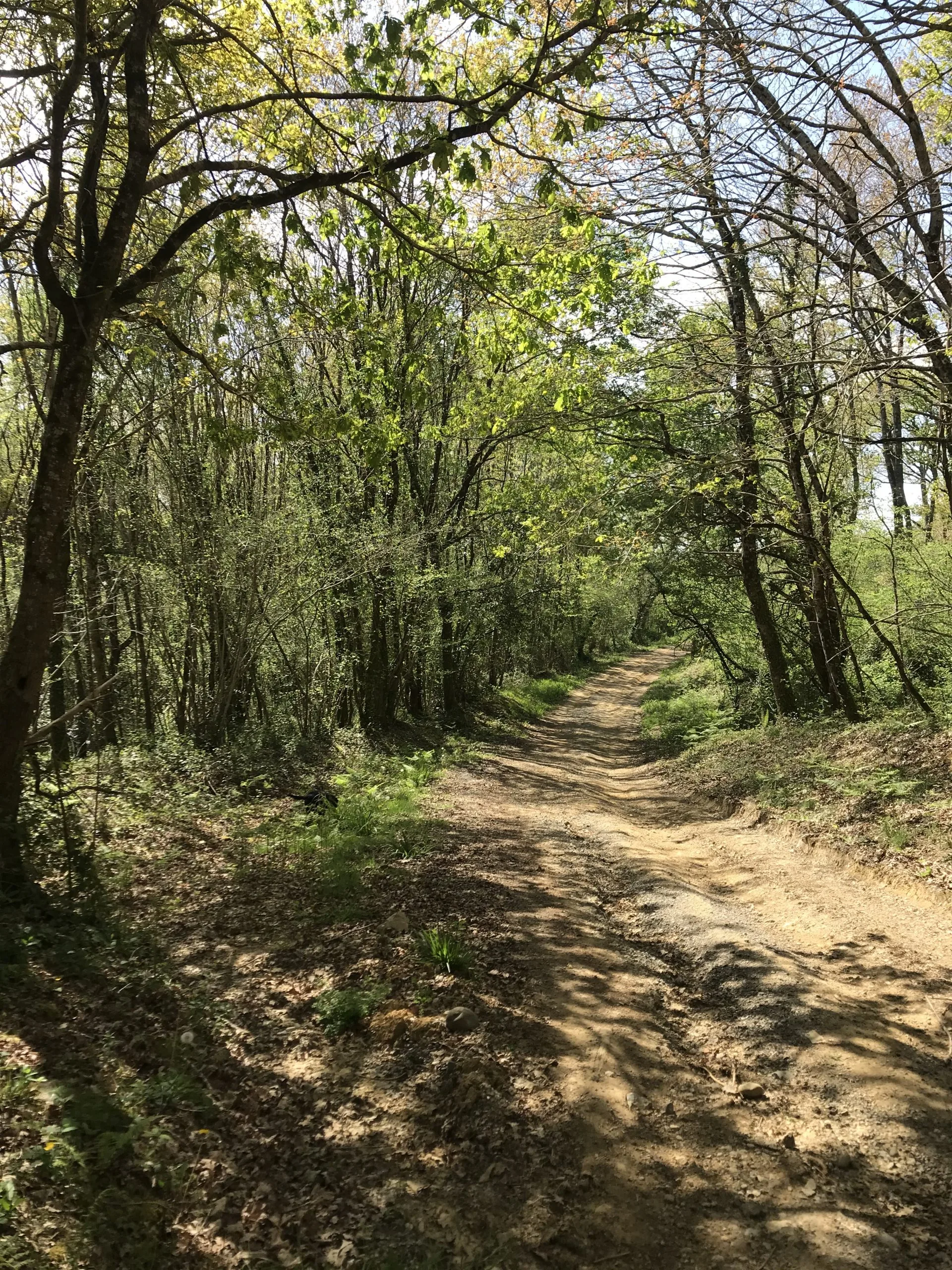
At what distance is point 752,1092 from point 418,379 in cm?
1108

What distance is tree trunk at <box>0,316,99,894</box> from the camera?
15.7ft

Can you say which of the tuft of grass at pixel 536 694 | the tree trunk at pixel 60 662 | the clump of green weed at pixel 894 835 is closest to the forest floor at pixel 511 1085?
the clump of green weed at pixel 894 835

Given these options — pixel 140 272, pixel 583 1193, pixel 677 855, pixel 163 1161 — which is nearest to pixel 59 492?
pixel 140 272

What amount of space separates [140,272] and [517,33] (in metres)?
2.95

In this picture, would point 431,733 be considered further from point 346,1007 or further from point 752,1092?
point 752,1092

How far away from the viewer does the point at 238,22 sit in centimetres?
684

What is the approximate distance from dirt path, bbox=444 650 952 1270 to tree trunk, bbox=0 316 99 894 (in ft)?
11.9

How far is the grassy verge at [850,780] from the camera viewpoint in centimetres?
684

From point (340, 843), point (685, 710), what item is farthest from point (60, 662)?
point (685, 710)

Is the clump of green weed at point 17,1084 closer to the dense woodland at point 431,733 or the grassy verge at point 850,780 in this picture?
the dense woodland at point 431,733

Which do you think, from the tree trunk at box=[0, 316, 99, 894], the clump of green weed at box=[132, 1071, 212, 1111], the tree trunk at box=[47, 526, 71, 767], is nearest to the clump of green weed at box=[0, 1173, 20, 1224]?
the clump of green weed at box=[132, 1071, 212, 1111]

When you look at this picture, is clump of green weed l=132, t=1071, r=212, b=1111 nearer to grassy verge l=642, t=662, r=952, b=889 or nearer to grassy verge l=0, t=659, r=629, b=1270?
grassy verge l=0, t=659, r=629, b=1270

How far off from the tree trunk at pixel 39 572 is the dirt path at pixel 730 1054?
362cm

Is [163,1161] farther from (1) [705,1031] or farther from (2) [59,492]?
(2) [59,492]
